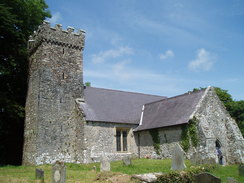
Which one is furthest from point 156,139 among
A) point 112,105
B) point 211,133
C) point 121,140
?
point 112,105

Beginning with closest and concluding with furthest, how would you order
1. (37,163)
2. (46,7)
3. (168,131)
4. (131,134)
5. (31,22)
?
(37,163) < (168,131) < (131,134) < (31,22) < (46,7)

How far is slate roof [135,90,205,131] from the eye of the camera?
69.9 ft

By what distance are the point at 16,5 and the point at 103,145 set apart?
16.6m

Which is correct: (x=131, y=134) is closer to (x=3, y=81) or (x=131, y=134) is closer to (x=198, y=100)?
(x=198, y=100)

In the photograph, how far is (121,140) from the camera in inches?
956

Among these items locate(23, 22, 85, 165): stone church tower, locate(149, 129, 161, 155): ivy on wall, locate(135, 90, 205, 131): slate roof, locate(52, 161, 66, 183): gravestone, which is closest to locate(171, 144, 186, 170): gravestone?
locate(135, 90, 205, 131): slate roof

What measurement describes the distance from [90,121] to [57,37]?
28.9ft

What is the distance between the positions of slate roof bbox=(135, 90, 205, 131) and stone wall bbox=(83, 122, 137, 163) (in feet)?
8.92

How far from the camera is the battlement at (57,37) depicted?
2330cm

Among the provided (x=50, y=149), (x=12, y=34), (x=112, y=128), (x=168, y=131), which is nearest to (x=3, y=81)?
(x=12, y=34)

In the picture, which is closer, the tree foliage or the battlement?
the battlement

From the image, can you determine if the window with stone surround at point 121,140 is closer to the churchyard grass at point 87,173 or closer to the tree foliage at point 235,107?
the churchyard grass at point 87,173

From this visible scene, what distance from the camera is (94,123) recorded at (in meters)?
22.4

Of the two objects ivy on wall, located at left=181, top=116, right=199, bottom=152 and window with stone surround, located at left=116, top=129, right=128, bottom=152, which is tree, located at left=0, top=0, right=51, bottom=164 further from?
ivy on wall, located at left=181, top=116, right=199, bottom=152
